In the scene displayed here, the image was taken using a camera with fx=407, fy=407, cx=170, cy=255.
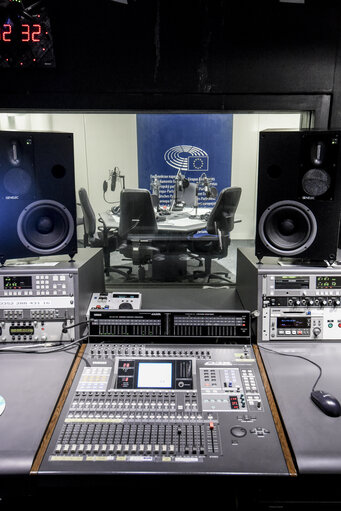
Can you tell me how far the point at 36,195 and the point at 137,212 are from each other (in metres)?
2.36

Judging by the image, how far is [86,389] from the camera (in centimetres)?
141

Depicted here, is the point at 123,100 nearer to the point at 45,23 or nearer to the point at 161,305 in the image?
the point at 45,23

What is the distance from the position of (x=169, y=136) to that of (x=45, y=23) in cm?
405

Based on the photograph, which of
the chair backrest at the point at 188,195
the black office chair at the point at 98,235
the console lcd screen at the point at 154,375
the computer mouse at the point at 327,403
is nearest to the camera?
the computer mouse at the point at 327,403

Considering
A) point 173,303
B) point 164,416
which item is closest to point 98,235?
point 173,303

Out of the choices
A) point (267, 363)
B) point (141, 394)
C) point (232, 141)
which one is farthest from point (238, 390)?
point (232, 141)

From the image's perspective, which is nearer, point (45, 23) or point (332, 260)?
point (332, 260)

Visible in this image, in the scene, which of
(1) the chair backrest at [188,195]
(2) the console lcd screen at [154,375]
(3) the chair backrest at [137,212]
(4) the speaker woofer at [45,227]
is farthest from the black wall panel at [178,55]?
(1) the chair backrest at [188,195]

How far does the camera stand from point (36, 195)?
66.5 inches

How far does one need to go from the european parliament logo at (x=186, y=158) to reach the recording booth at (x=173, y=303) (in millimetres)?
3828

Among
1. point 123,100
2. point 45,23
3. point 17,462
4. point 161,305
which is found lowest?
point 17,462

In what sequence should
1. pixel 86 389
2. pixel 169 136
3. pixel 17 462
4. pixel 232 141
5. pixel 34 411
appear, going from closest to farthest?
pixel 17 462 < pixel 34 411 < pixel 86 389 < pixel 169 136 < pixel 232 141

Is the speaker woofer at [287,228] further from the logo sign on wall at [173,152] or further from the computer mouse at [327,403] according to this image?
the logo sign on wall at [173,152]

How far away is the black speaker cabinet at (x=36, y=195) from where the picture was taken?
5.39 ft
